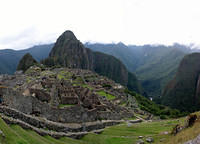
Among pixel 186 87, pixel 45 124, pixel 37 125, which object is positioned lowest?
pixel 186 87

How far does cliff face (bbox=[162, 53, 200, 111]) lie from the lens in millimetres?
147000

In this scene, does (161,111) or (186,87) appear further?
(186,87)

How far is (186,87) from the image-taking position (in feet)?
548

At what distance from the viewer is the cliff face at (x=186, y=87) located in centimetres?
14700

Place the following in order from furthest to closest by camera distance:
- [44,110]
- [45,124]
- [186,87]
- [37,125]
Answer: [186,87], [44,110], [45,124], [37,125]

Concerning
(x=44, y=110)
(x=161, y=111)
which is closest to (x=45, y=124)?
(x=44, y=110)

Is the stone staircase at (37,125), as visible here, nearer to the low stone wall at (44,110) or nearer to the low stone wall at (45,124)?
the low stone wall at (45,124)

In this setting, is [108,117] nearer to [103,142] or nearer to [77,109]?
[77,109]

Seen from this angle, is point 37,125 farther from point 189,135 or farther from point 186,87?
point 186,87

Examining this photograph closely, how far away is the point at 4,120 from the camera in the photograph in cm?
1353

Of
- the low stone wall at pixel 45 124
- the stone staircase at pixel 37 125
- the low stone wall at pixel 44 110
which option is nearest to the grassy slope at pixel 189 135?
the stone staircase at pixel 37 125

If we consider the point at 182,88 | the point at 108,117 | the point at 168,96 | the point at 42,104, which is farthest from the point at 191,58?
the point at 42,104

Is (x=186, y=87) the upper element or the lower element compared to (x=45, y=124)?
lower

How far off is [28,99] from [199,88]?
160883 mm
